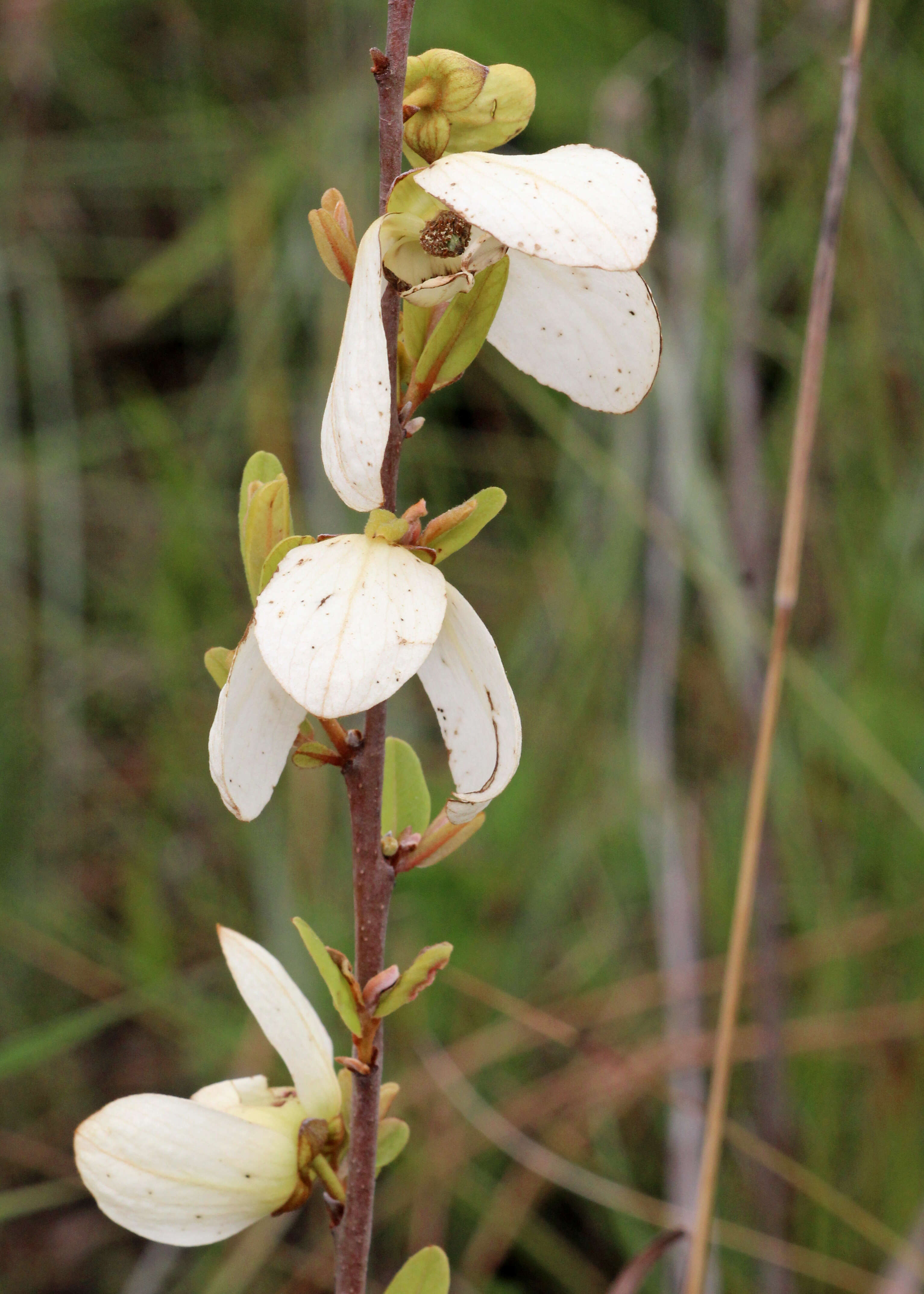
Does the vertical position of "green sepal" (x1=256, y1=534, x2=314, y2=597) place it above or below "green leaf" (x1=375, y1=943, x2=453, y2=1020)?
above

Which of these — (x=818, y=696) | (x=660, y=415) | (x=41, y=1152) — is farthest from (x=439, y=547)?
(x=41, y=1152)

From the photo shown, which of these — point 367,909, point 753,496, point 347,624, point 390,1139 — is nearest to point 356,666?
point 347,624

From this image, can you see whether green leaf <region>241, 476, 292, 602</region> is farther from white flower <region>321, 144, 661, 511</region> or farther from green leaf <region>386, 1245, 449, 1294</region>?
green leaf <region>386, 1245, 449, 1294</region>

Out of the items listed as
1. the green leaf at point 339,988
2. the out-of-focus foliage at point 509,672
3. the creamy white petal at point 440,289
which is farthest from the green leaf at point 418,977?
the out-of-focus foliage at point 509,672

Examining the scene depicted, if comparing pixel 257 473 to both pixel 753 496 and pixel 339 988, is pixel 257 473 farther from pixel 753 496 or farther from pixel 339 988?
pixel 753 496

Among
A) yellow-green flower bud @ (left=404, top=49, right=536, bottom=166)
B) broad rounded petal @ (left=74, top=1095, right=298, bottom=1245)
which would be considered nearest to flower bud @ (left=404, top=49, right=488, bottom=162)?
yellow-green flower bud @ (left=404, top=49, right=536, bottom=166)

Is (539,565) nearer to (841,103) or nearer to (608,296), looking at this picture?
(841,103)

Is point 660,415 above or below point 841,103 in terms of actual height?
below
